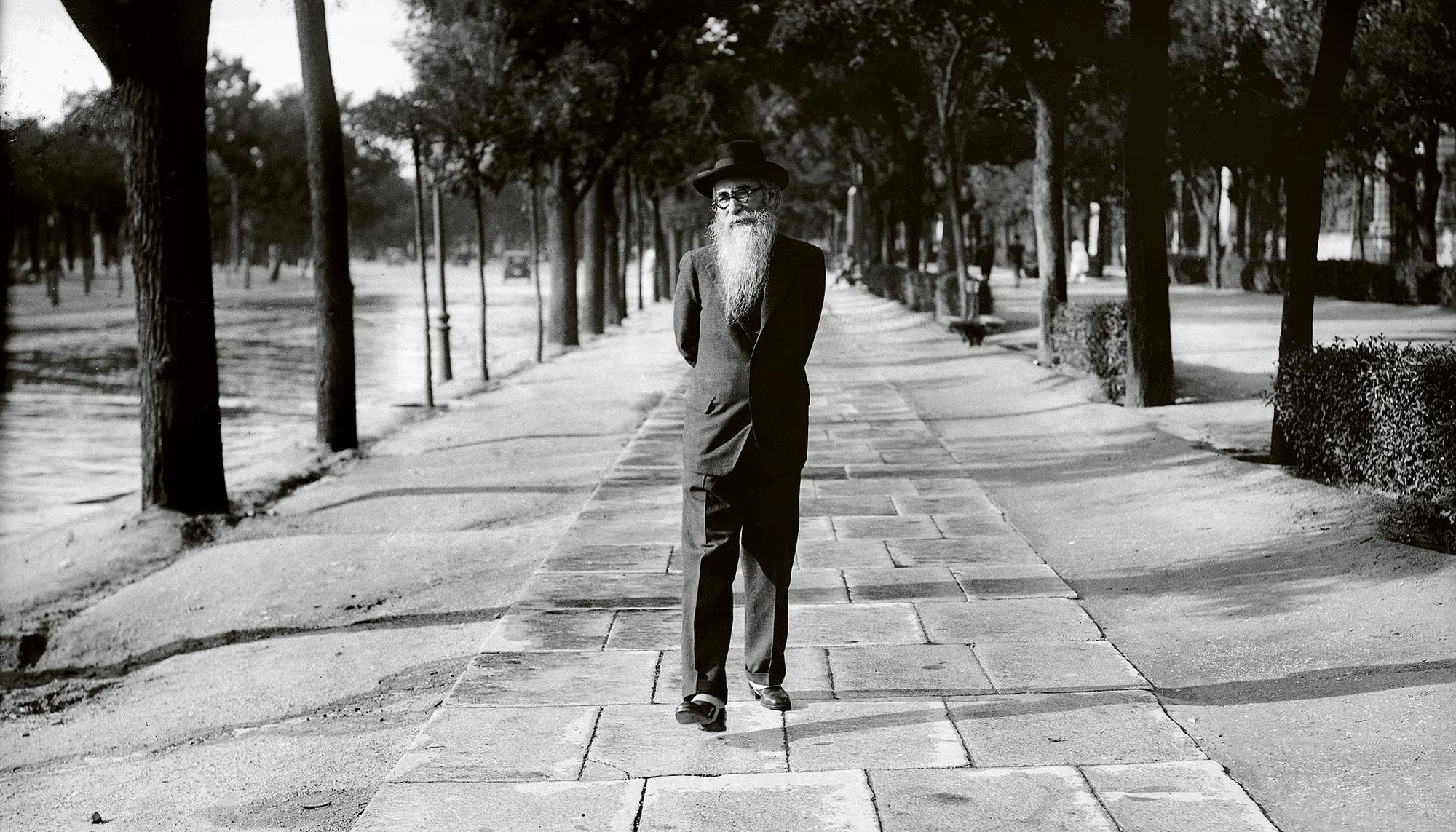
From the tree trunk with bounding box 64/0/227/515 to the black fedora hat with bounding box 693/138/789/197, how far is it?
612 centimetres

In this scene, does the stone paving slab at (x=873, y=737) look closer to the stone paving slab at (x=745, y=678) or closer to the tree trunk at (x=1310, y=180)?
the stone paving slab at (x=745, y=678)

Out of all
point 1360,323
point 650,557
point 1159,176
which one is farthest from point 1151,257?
point 1360,323

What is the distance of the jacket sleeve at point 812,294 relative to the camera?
510cm

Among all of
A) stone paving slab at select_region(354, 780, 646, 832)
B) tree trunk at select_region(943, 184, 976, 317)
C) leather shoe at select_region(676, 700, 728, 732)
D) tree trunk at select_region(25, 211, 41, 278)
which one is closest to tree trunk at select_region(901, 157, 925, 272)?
tree trunk at select_region(943, 184, 976, 317)

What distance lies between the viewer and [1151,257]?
14.2 metres

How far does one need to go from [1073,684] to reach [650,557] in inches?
116

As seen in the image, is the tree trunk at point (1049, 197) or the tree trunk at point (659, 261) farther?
the tree trunk at point (659, 261)

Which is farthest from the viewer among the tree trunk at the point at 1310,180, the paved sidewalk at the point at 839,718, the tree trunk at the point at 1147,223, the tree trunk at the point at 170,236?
the tree trunk at the point at 1147,223

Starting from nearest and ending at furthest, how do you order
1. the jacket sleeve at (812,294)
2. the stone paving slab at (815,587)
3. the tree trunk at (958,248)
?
1. the jacket sleeve at (812,294)
2. the stone paving slab at (815,587)
3. the tree trunk at (958,248)

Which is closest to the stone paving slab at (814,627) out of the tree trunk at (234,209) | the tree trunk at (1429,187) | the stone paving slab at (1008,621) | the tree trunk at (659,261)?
the stone paving slab at (1008,621)

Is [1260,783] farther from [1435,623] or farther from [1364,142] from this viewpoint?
[1364,142]

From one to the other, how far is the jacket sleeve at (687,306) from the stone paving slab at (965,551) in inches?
117

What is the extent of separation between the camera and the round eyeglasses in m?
5.06

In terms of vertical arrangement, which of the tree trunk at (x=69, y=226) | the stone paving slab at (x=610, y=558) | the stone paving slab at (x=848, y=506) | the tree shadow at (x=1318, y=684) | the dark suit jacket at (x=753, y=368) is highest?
the tree trunk at (x=69, y=226)
